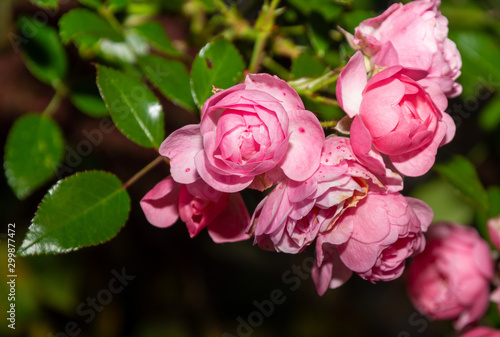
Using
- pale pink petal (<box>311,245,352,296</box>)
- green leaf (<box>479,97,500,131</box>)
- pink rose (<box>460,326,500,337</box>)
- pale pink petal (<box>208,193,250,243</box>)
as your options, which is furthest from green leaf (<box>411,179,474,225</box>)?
pale pink petal (<box>208,193,250,243</box>)

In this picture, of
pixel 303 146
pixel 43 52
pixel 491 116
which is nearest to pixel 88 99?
pixel 43 52

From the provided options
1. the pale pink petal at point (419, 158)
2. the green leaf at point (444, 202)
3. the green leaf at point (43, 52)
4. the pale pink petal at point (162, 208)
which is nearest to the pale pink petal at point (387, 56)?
the pale pink petal at point (419, 158)

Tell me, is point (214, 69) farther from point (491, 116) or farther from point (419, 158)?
point (491, 116)

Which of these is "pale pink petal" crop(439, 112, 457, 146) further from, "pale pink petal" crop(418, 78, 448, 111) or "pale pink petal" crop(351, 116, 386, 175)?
"pale pink petal" crop(351, 116, 386, 175)

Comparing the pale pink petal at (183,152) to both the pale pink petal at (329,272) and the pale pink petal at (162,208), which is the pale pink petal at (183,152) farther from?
the pale pink petal at (329,272)

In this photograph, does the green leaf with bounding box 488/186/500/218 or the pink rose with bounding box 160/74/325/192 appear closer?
the pink rose with bounding box 160/74/325/192
